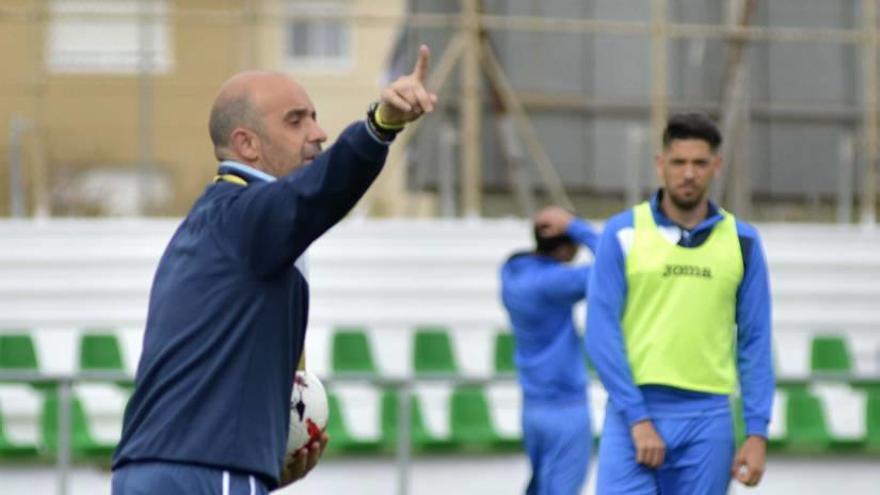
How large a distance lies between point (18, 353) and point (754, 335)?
9715 millimetres

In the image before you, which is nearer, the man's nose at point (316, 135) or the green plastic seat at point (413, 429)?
the man's nose at point (316, 135)

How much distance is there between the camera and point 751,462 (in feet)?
24.8

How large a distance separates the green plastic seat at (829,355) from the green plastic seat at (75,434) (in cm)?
505

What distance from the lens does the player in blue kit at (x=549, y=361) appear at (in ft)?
37.3

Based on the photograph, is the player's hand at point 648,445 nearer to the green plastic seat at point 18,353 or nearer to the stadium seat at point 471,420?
the stadium seat at point 471,420

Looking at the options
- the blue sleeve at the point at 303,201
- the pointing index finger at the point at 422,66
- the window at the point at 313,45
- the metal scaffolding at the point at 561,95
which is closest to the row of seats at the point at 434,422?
the metal scaffolding at the point at 561,95

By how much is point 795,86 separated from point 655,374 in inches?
536

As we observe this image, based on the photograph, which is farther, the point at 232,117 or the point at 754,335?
the point at 754,335

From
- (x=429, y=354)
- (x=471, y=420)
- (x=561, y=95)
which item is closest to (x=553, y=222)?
(x=471, y=420)

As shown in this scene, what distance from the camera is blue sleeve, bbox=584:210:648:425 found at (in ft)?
25.0

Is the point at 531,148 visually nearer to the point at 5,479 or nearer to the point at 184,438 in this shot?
the point at 5,479

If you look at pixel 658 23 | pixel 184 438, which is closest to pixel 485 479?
pixel 658 23

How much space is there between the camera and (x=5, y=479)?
14.9m

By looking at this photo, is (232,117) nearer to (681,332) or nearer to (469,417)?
(681,332)
